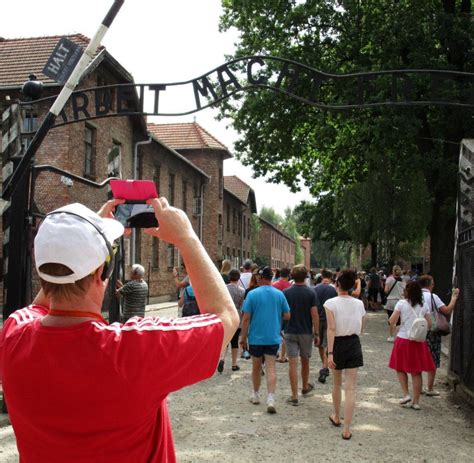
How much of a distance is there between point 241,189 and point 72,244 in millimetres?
55004

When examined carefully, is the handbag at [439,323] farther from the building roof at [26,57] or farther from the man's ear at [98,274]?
the building roof at [26,57]

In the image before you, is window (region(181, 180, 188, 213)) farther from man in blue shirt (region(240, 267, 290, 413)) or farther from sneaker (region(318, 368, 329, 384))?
man in blue shirt (region(240, 267, 290, 413))

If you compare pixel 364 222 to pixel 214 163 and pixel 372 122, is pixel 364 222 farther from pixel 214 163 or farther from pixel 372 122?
pixel 214 163

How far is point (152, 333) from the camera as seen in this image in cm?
161

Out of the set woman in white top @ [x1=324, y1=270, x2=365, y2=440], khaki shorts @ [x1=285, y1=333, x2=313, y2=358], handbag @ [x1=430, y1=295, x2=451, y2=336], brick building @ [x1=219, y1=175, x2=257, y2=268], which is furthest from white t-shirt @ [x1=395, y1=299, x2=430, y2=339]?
brick building @ [x1=219, y1=175, x2=257, y2=268]

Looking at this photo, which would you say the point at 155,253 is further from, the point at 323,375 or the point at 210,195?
the point at 323,375

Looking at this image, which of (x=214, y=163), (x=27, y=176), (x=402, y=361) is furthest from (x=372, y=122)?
(x=214, y=163)

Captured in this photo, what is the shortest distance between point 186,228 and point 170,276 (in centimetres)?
3003

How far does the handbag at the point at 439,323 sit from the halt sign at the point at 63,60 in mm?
5910

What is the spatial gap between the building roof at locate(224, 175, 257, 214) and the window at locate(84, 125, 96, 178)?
105ft

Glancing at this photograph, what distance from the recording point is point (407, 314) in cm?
809

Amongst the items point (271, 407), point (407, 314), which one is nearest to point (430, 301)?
point (407, 314)

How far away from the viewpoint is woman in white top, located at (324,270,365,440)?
6.62 m

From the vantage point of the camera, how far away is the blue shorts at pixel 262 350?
7.88 m
